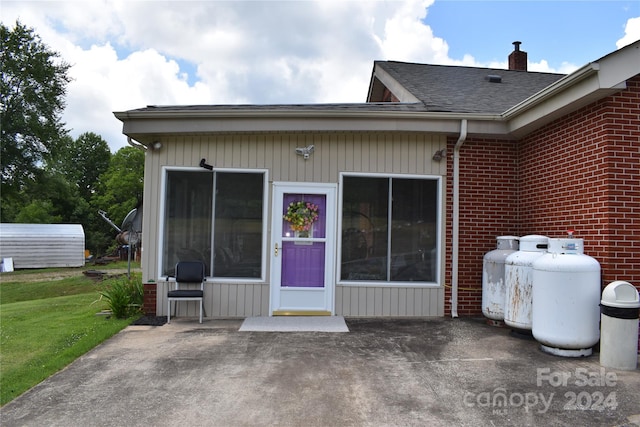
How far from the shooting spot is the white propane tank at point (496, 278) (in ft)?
17.5

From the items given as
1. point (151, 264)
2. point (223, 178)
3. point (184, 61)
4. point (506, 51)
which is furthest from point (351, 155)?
point (184, 61)

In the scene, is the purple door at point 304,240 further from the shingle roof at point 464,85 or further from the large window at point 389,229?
the shingle roof at point 464,85

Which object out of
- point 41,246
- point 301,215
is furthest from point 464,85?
point 41,246

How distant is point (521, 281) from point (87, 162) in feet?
143

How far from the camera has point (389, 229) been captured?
6.17 meters

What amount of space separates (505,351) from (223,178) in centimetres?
450

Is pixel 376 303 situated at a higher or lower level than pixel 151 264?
lower

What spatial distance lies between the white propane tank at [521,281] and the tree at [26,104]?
25379mm

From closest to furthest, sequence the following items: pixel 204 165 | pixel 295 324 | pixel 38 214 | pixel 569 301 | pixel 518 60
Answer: pixel 569 301
pixel 295 324
pixel 204 165
pixel 518 60
pixel 38 214

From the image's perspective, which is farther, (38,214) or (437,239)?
(38,214)

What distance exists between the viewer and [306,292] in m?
6.09

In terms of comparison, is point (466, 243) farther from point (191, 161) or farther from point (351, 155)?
point (191, 161)

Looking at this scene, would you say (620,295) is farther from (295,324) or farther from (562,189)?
(295,324)

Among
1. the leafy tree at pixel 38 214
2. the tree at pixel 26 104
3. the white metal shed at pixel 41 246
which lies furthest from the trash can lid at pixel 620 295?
the leafy tree at pixel 38 214
